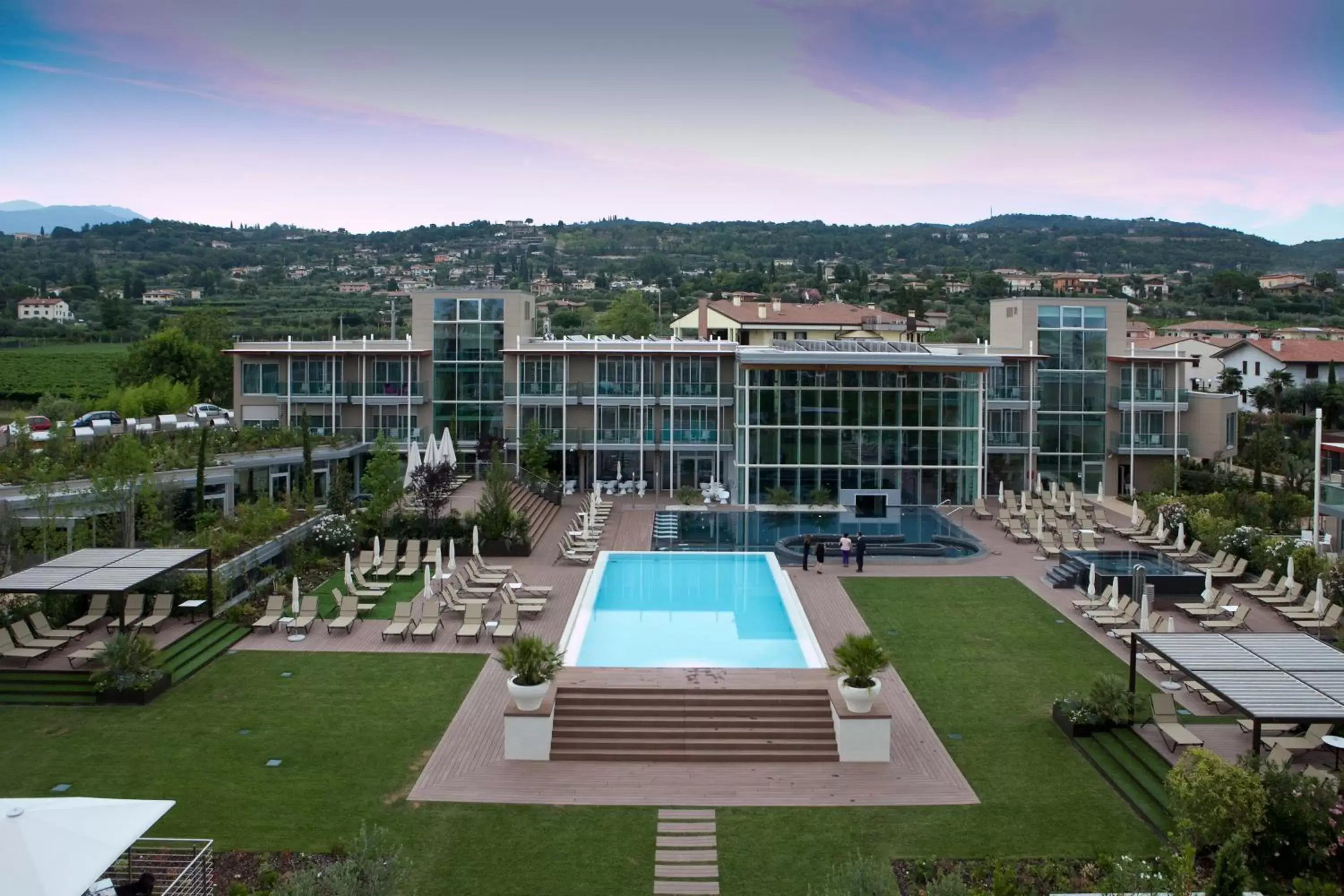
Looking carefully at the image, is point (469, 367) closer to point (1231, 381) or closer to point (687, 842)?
point (687, 842)

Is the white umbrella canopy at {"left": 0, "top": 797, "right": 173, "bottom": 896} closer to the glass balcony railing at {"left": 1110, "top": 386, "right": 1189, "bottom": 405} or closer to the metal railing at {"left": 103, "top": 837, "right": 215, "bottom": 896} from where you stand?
the metal railing at {"left": 103, "top": 837, "right": 215, "bottom": 896}

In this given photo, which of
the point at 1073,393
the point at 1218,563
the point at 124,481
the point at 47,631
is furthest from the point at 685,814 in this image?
the point at 1073,393

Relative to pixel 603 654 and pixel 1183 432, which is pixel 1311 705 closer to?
pixel 603 654

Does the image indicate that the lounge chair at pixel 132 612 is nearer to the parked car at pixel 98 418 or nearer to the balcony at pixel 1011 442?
the parked car at pixel 98 418

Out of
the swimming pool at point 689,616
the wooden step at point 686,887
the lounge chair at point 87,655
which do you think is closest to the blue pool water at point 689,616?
the swimming pool at point 689,616

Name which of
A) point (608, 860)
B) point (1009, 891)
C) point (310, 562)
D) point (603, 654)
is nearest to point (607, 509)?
point (310, 562)

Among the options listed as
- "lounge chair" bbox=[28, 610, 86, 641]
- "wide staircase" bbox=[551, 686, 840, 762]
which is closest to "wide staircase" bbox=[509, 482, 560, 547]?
"lounge chair" bbox=[28, 610, 86, 641]
